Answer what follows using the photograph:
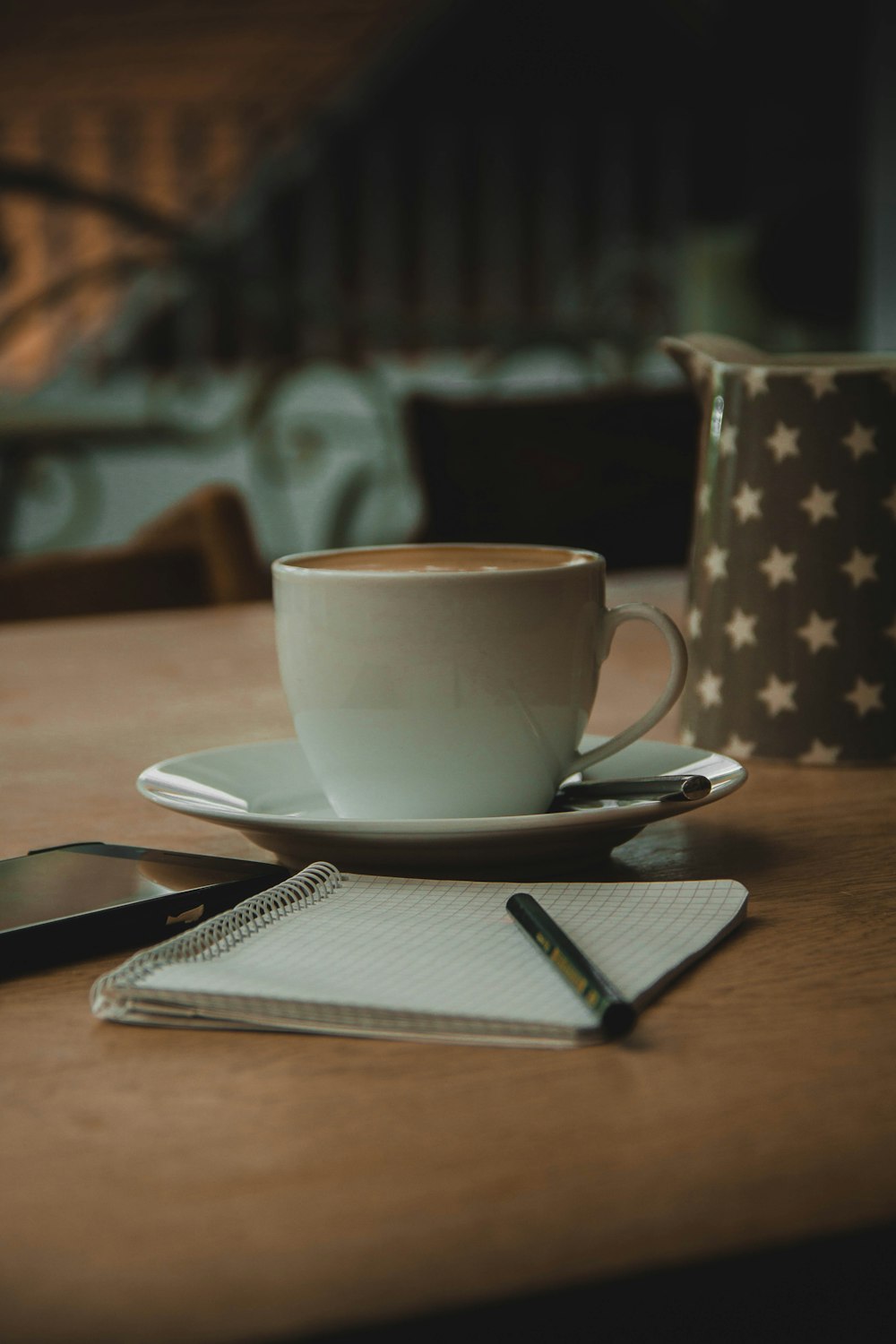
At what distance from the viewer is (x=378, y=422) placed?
2766 millimetres

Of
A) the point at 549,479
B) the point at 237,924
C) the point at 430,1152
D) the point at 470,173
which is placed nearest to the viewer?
the point at 430,1152

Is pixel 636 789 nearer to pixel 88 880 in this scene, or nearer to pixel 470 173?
pixel 88 880

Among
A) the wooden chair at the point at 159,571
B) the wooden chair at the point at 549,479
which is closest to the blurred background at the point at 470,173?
the wooden chair at the point at 549,479

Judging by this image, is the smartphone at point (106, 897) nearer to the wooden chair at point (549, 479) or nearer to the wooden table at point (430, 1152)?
the wooden table at point (430, 1152)

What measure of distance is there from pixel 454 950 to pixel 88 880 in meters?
0.12

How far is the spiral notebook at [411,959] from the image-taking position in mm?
323

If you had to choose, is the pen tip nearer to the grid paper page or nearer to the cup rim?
the grid paper page

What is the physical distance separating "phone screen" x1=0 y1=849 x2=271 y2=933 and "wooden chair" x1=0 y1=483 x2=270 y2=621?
914 mm

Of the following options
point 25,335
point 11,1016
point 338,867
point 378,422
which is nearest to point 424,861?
point 338,867

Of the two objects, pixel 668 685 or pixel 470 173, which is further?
pixel 470 173

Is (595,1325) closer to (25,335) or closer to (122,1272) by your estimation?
(122,1272)

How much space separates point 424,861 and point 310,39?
503 cm

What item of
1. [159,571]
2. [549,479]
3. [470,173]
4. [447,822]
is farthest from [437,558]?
[470,173]

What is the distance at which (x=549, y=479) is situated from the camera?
5.57 feet
